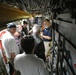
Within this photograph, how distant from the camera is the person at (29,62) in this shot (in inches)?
94.0

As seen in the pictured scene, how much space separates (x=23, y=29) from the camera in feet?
24.7

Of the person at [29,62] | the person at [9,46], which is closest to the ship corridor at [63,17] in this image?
the person at [29,62]

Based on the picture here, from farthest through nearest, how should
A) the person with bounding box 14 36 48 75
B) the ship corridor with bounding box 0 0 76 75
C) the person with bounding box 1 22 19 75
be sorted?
the person with bounding box 1 22 19 75 < the person with bounding box 14 36 48 75 < the ship corridor with bounding box 0 0 76 75

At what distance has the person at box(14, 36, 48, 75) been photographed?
2387 millimetres

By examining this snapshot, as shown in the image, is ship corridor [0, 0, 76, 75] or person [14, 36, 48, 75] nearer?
ship corridor [0, 0, 76, 75]

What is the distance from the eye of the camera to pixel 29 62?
2.40 meters

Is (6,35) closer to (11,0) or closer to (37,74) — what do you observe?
(37,74)

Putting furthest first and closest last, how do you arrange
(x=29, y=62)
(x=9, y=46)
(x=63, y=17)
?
(x=9, y=46), (x=63, y=17), (x=29, y=62)

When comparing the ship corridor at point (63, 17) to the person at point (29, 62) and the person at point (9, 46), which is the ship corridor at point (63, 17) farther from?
the person at point (9, 46)

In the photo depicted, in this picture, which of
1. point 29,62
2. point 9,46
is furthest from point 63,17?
point 9,46

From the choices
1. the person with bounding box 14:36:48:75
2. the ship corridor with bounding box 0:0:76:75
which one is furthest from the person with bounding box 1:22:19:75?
the person with bounding box 14:36:48:75

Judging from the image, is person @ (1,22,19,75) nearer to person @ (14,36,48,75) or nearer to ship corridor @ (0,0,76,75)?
ship corridor @ (0,0,76,75)


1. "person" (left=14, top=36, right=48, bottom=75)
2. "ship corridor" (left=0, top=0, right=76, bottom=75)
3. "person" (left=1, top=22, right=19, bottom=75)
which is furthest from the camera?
"person" (left=1, top=22, right=19, bottom=75)

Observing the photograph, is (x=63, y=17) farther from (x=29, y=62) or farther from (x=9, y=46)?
(x=9, y=46)
